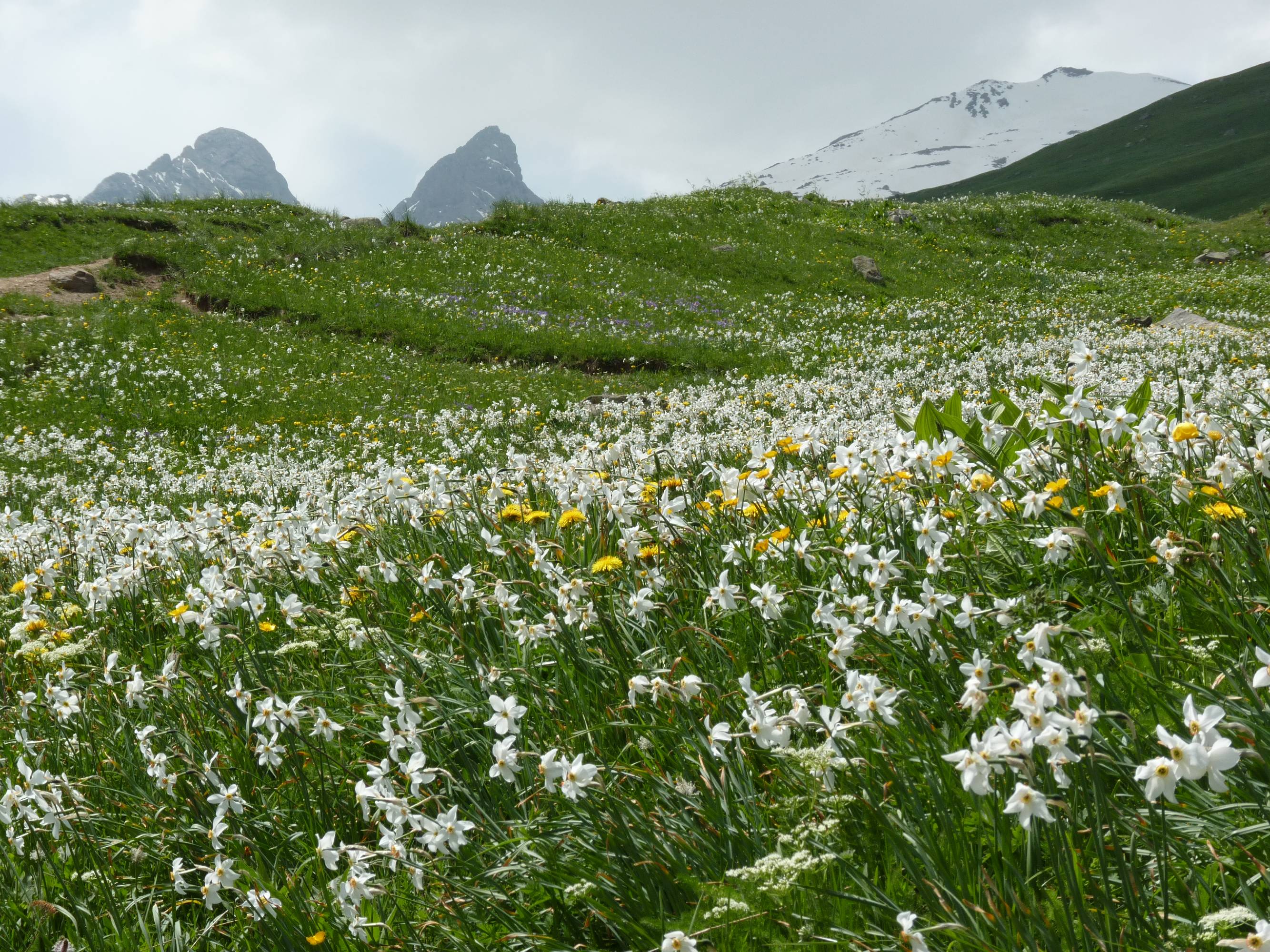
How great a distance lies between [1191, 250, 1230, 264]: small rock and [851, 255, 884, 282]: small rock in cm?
1393

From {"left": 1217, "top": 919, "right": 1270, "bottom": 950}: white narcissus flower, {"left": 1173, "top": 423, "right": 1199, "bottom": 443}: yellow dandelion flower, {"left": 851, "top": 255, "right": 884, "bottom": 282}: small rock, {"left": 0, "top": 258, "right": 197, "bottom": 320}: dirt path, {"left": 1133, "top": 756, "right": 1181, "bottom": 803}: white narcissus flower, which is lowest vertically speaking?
{"left": 1217, "top": 919, "right": 1270, "bottom": 950}: white narcissus flower

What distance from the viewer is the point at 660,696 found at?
2738mm

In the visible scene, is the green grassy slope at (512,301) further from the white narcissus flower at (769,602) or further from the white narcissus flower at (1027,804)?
the white narcissus flower at (1027,804)

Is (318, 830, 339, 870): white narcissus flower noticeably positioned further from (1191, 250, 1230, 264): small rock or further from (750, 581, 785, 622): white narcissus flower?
(1191, 250, 1230, 264): small rock

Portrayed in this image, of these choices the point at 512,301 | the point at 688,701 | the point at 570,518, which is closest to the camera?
the point at 688,701

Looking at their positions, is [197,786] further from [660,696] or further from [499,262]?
[499,262]

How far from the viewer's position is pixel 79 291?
19766mm

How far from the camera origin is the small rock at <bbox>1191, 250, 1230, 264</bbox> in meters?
29.0

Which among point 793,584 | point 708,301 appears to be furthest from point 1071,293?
point 793,584

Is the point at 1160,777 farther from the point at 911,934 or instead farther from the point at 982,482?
the point at 982,482

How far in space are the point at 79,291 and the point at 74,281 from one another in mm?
436

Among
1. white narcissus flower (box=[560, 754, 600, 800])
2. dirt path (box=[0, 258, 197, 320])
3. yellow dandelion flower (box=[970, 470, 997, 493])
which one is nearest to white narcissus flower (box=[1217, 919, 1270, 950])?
white narcissus flower (box=[560, 754, 600, 800])

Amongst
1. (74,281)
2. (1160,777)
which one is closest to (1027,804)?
(1160,777)

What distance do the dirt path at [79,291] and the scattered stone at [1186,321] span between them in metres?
24.2
